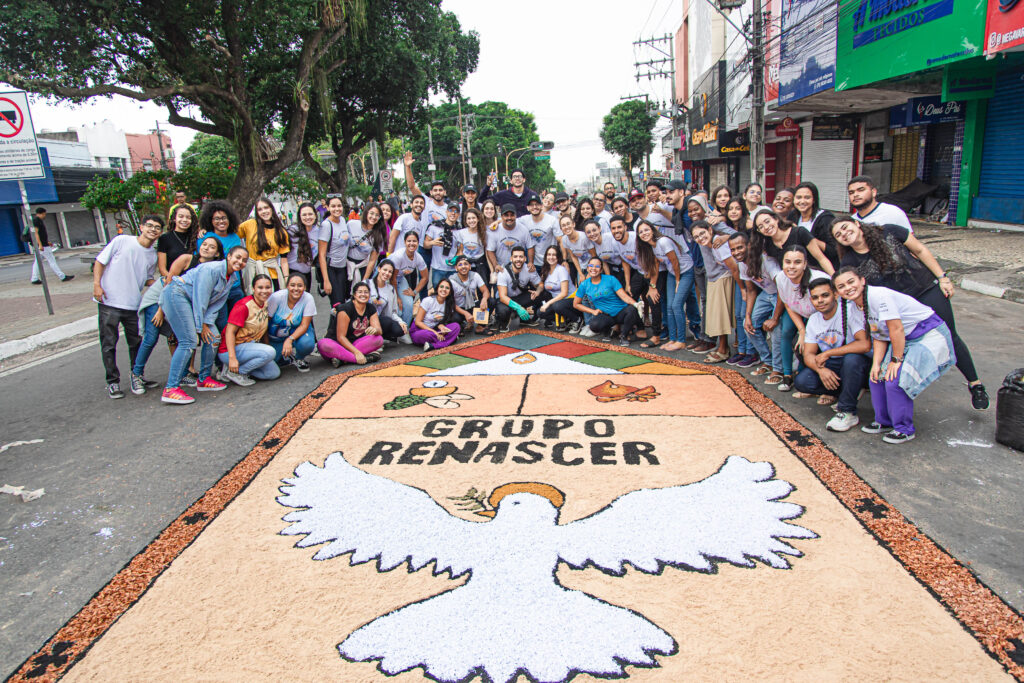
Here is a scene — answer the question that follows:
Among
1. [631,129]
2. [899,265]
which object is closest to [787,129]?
[899,265]

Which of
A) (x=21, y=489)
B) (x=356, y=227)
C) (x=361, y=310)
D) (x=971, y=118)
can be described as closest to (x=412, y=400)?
(x=361, y=310)

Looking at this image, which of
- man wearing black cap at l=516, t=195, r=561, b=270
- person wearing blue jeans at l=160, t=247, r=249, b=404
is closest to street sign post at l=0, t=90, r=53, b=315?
person wearing blue jeans at l=160, t=247, r=249, b=404

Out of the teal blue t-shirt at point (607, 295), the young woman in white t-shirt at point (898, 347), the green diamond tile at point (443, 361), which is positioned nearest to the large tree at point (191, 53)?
the green diamond tile at point (443, 361)

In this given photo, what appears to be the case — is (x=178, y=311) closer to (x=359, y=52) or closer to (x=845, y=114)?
(x=359, y=52)

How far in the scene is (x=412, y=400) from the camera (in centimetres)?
549

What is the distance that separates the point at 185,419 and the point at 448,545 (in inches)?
128

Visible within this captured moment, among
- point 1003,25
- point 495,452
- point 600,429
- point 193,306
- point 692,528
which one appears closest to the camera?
point 692,528

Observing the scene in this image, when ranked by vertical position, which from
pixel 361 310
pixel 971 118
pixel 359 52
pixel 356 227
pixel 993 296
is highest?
pixel 359 52

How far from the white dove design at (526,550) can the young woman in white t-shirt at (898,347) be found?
1.00m

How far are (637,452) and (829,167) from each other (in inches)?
819

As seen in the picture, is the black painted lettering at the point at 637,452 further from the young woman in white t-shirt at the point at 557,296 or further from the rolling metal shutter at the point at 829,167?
the rolling metal shutter at the point at 829,167

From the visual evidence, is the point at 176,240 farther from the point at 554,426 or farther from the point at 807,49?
the point at 807,49

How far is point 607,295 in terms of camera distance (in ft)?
24.5

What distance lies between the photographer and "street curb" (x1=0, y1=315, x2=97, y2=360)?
805 centimetres
